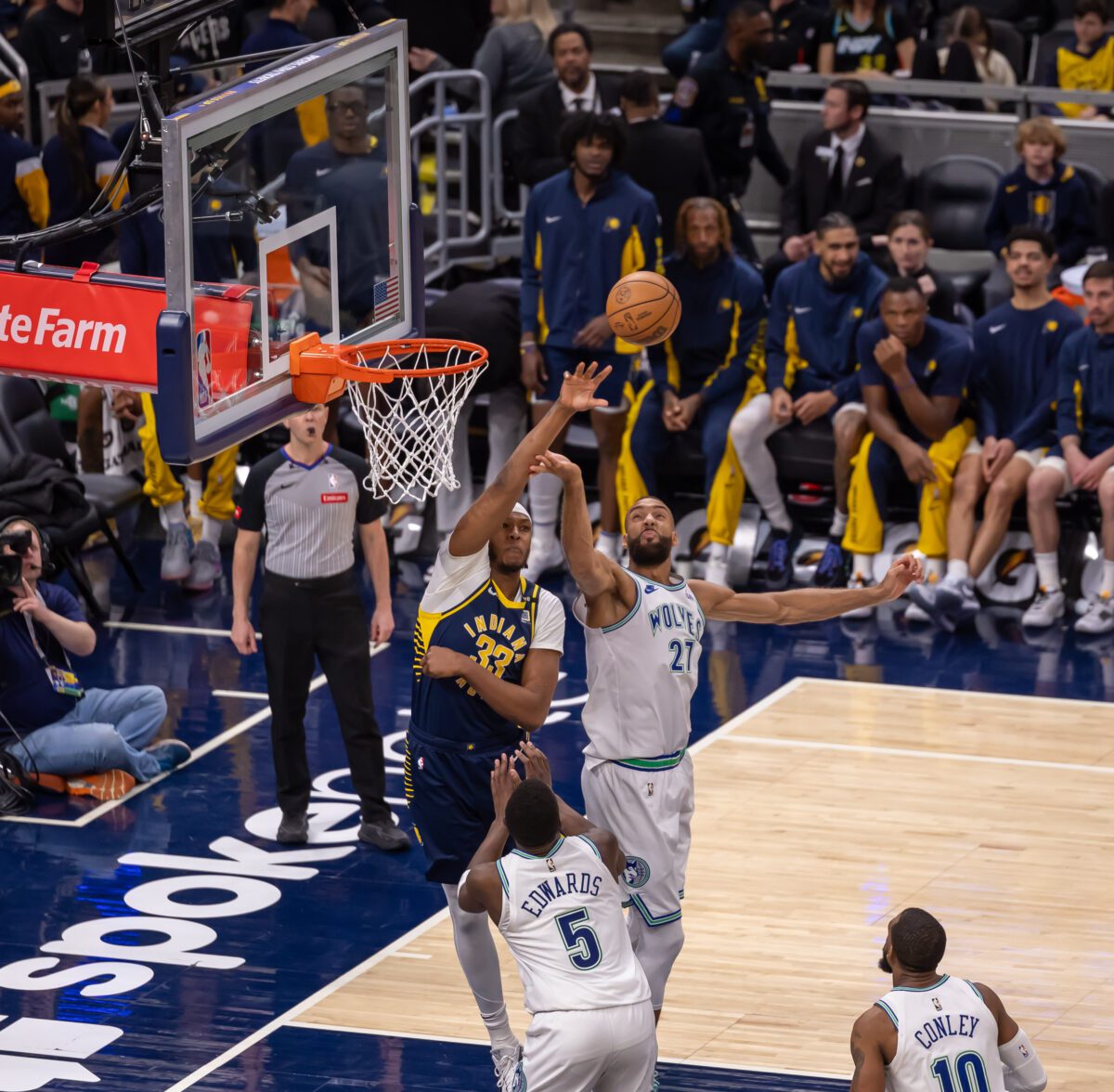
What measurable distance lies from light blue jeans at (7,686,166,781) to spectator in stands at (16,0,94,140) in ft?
25.4

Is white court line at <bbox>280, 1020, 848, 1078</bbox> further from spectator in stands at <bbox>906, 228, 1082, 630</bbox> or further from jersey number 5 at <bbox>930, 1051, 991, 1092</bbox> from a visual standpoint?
spectator in stands at <bbox>906, 228, 1082, 630</bbox>

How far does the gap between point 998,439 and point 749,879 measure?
15.9 ft

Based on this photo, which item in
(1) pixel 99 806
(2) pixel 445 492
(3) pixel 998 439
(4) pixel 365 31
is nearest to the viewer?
(4) pixel 365 31

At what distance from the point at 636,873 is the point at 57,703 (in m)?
3.91

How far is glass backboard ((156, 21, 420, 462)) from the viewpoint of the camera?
6.68 m

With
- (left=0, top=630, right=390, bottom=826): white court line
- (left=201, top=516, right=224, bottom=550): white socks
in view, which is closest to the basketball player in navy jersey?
(left=0, top=630, right=390, bottom=826): white court line

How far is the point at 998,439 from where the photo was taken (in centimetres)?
1298

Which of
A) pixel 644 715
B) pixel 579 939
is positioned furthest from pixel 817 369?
pixel 579 939

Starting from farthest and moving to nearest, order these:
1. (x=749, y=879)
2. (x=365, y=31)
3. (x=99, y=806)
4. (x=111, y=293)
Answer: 1. (x=99, y=806)
2. (x=749, y=879)
3. (x=365, y=31)
4. (x=111, y=293)

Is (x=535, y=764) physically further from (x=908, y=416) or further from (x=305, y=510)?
(x=908, y=416)

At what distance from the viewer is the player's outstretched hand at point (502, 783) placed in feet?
21.5

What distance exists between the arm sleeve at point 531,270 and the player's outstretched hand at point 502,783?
23.0 feet

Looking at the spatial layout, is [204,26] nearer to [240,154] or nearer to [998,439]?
[998,439]

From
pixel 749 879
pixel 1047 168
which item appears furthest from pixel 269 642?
pixel 1047 168
